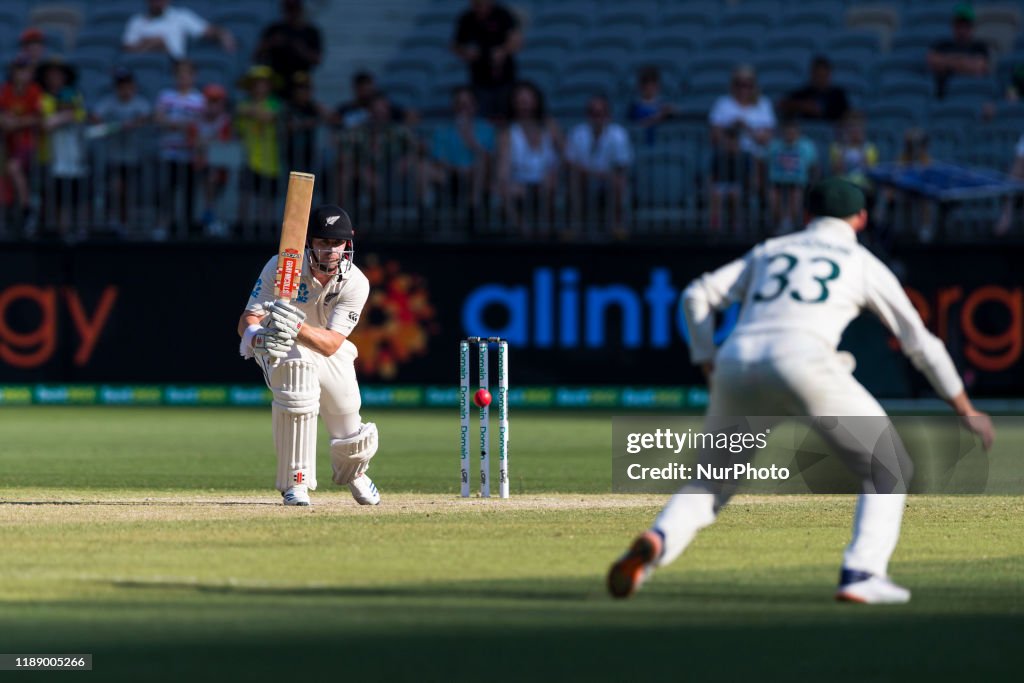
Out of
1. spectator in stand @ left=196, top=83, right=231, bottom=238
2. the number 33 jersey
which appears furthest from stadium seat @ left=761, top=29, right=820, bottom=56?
the number 33 jersey

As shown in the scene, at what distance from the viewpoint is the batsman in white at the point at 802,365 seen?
23.3ft

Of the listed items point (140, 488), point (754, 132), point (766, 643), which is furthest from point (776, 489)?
point (754, 132)

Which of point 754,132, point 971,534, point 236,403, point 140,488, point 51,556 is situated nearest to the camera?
point 51,556

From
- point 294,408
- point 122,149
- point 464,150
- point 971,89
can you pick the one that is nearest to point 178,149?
point 122,149

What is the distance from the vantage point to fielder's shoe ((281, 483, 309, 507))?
10883 mm

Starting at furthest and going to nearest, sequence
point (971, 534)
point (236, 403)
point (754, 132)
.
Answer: point (236, 403) < point (754, 132) < point (971, 534)

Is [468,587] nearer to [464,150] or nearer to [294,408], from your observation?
[294,408]

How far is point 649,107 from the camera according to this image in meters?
21.0

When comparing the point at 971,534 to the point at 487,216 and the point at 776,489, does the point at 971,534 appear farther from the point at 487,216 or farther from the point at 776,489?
the point at 487,216

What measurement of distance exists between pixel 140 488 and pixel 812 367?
21.9ft

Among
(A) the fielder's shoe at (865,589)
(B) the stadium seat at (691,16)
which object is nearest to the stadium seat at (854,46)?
(B) the stadium seat at (691,16)

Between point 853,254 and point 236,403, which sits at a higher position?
point 853,254

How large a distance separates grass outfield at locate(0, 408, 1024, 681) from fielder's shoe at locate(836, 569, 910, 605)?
104mm

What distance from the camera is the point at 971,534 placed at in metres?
9.75
